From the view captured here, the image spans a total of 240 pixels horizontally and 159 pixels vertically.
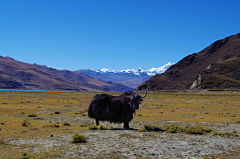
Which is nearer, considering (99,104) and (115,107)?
(115,107)

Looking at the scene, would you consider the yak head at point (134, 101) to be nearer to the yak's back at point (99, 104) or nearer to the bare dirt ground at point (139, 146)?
the yak's back at point (99, 104)

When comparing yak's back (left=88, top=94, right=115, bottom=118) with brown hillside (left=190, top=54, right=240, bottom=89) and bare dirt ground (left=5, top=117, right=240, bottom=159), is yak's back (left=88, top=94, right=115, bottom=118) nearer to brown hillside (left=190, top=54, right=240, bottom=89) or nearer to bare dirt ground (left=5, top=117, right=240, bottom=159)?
bare dirt ground (left=5, top=117, right=240, bottom=159)

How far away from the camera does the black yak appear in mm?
15281

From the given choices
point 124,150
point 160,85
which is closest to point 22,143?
point 124,150

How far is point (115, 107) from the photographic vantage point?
15.8 meters

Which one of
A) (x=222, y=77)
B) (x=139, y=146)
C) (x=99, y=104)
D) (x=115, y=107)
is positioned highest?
(x=222, y=77)

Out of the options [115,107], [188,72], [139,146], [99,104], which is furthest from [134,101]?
[188,72]

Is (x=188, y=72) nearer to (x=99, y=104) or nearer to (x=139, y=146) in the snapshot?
(x=99, y=104)

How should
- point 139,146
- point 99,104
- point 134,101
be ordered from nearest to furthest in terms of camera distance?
point 139,146, point 134,101, point 99,104

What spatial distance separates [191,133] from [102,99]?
648cm

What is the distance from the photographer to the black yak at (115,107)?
15281 millimetres

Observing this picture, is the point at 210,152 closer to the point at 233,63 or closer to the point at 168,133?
the point at 168,133

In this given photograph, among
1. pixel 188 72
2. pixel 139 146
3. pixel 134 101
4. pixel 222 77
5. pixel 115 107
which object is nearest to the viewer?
pixel 139 146

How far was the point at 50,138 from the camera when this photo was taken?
11.8 m
